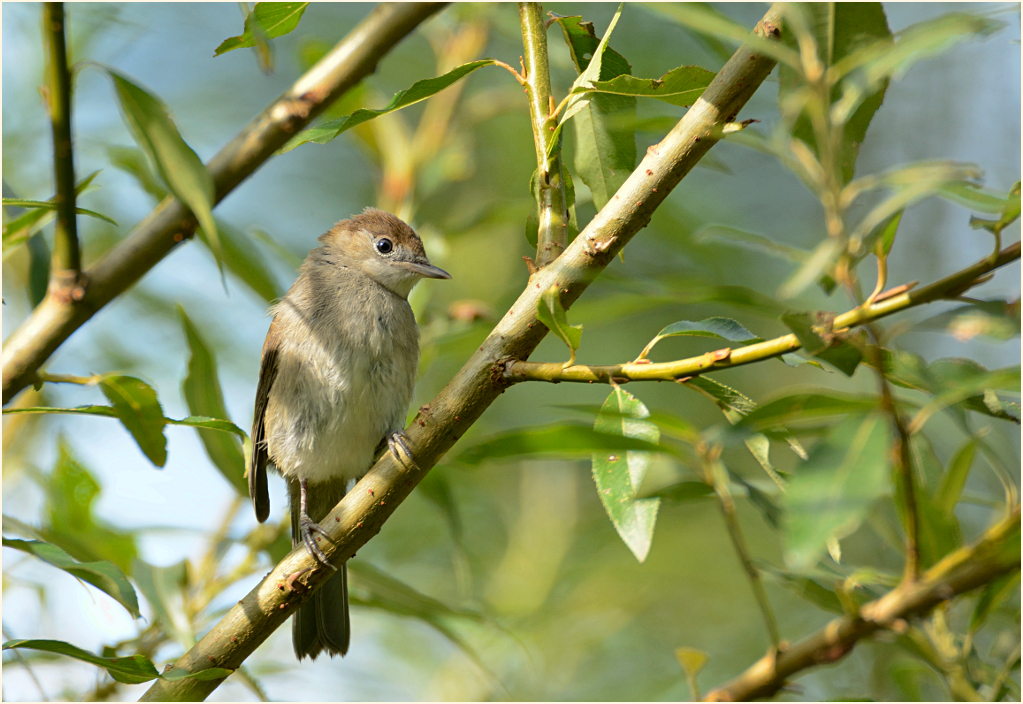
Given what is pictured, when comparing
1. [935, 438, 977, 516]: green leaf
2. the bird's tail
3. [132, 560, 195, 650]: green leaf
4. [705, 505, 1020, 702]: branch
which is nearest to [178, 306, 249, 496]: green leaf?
[132, 560, 195, 650]: green leaf

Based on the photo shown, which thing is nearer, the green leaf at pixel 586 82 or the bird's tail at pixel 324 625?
the green leaf at pixel 586 82

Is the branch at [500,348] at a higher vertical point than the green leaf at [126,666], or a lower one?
lower

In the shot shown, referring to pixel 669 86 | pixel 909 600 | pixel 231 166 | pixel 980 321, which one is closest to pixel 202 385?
pixel 231 166

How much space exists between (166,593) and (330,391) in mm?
1389

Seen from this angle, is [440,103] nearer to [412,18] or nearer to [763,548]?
[412,18]

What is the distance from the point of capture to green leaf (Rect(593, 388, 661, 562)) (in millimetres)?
1546

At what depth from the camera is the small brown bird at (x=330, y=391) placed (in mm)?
3602

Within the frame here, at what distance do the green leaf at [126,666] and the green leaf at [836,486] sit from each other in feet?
4.52

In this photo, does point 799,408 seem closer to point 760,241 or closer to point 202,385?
point 760,241

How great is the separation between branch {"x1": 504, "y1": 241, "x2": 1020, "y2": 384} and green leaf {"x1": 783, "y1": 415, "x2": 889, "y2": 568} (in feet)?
0.73

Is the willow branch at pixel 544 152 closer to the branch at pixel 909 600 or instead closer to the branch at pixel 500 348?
the branch at pixel 500 348

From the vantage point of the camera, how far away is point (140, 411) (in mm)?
2229

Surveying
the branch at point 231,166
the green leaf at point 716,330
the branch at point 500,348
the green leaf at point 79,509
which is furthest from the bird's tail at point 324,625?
the green leaf at point 716,330

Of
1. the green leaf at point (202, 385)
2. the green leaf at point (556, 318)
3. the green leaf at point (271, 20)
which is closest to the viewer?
the green leaf at point (556, 318)
